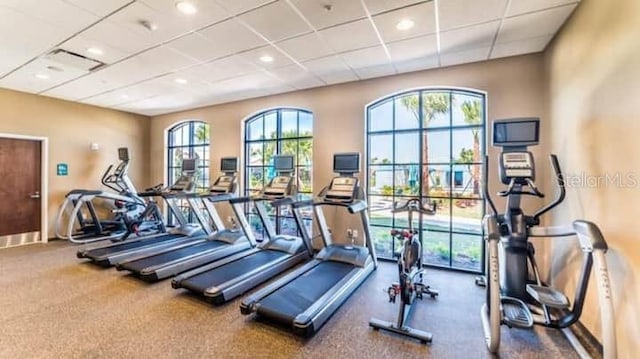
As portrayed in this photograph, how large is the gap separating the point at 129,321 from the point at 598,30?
5409mm

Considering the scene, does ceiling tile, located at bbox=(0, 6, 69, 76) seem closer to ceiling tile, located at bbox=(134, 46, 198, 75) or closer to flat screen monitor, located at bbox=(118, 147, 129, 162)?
ceiling tile, located at bbox=(134, 46, 198, 75)

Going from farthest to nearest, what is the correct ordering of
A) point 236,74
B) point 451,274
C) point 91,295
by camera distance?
point 236,74, point 451,274, point 91,295

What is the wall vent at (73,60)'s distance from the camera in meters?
4.20

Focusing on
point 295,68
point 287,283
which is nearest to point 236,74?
point 295,68

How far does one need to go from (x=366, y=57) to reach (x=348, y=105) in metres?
1.21

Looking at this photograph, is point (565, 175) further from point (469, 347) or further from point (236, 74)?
point (236, 74)

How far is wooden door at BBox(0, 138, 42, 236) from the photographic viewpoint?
6.11 metres

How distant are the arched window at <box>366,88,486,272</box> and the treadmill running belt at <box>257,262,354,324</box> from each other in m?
1.51

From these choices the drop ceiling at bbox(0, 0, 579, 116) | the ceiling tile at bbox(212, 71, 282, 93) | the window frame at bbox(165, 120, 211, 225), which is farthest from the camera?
the window frame at bbox(165, 120, 211, 225)

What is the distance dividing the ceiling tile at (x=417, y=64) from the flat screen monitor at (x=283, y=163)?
2.36m

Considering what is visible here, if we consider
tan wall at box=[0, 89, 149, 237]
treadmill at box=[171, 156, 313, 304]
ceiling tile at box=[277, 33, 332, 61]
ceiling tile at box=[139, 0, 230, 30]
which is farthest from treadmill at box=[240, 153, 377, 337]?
tan wall at box=[0, 89, 149, 237]

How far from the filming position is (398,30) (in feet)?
11.8

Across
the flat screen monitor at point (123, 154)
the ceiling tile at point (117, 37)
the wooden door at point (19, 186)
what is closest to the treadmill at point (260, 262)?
the ceiling tile at point (117, 37)

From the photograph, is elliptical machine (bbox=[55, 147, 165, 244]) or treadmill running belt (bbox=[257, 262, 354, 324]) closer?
treadmill running belt (bbox=[257, 262, 354, 324])
